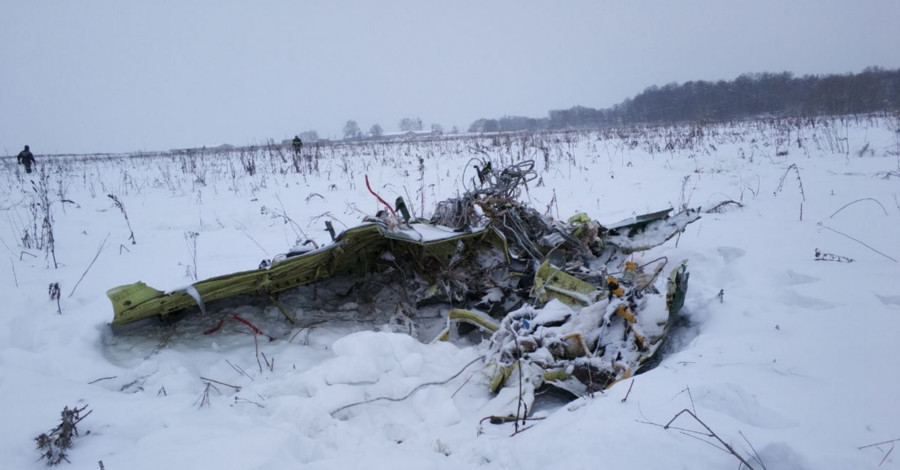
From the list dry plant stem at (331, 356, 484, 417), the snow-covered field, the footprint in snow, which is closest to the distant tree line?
the footprint in snow

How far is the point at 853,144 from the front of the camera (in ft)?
29.9

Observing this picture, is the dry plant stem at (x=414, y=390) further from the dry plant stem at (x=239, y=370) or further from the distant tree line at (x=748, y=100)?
the distant tree line at (x=748, y=100)

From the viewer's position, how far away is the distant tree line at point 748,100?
41.1 meters

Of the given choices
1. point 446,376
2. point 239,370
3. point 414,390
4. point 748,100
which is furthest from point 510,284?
point 748,100

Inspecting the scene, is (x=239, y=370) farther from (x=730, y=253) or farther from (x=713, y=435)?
(x=730, y=253)

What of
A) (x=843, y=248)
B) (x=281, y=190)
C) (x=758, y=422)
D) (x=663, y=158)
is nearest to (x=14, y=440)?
(x=758, y=422)

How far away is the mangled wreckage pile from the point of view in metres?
2.08

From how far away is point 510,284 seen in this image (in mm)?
2957

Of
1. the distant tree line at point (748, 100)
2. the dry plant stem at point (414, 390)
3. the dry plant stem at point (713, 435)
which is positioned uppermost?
the distant tree line at point (748, 100)

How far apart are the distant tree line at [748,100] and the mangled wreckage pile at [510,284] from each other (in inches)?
1493

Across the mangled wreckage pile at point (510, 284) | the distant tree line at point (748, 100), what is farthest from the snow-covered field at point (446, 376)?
the distant tree line at point (748, 100)

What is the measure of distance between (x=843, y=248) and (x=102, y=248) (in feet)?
20.9

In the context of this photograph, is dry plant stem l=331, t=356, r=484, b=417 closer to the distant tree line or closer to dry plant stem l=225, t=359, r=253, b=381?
dry plant stem l=225, t=359, r=253, b=381

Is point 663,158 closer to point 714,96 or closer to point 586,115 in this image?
→ point 714,96
